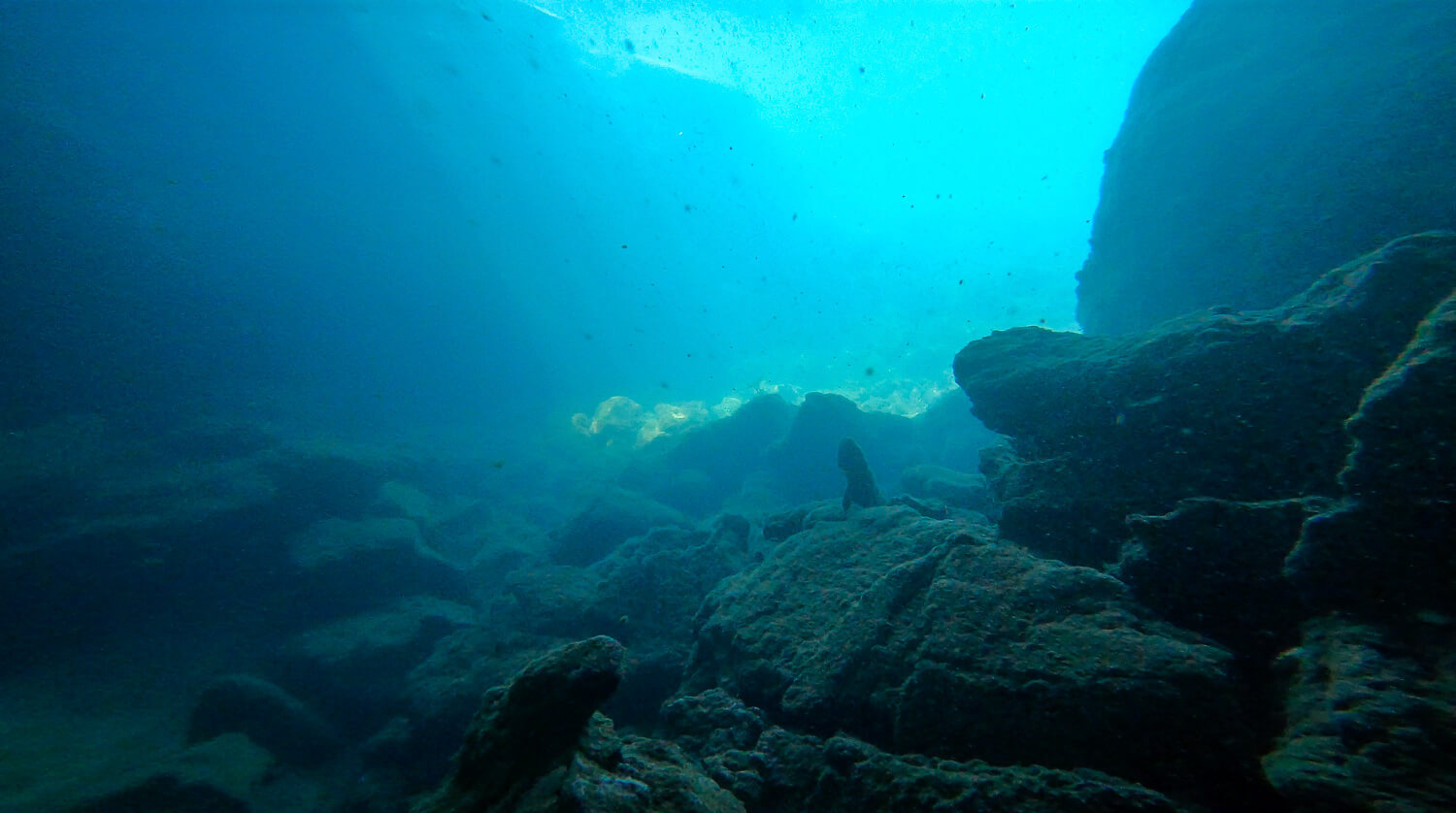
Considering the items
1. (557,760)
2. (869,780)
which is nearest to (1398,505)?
(869,780)

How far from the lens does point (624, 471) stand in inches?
938

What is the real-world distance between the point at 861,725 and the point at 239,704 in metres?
10.8

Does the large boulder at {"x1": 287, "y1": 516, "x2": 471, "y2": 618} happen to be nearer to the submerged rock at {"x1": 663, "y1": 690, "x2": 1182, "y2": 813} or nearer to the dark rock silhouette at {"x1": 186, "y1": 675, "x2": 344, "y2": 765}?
the dark rock silhouette at {"x1": 186, "y1": 675, "x2": 344, "y2": 765}

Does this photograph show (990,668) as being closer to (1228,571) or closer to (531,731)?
(1228,571)

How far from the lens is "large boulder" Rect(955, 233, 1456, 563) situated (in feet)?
16.0

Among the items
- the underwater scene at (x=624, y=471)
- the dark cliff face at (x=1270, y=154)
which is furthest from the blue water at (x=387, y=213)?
the dark cliff face at (x=1270, y=154)

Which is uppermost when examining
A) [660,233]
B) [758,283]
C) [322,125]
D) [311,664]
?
[758,283]

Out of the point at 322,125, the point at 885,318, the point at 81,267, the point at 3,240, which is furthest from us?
the point at 885,318

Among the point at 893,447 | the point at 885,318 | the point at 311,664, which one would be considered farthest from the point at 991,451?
A: the point at 885,318

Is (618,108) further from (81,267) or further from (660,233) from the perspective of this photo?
(81,267)

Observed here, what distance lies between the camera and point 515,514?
2188 centimetres

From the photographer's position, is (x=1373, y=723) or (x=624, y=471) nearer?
(x=1373, y=723)

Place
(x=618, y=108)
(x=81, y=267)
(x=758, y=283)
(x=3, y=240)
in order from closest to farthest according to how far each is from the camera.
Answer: (x=3, y=240) → (x=81, y=267) → (x=618, y=108) → (x=758, y=283)

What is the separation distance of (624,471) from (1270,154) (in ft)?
78.6
